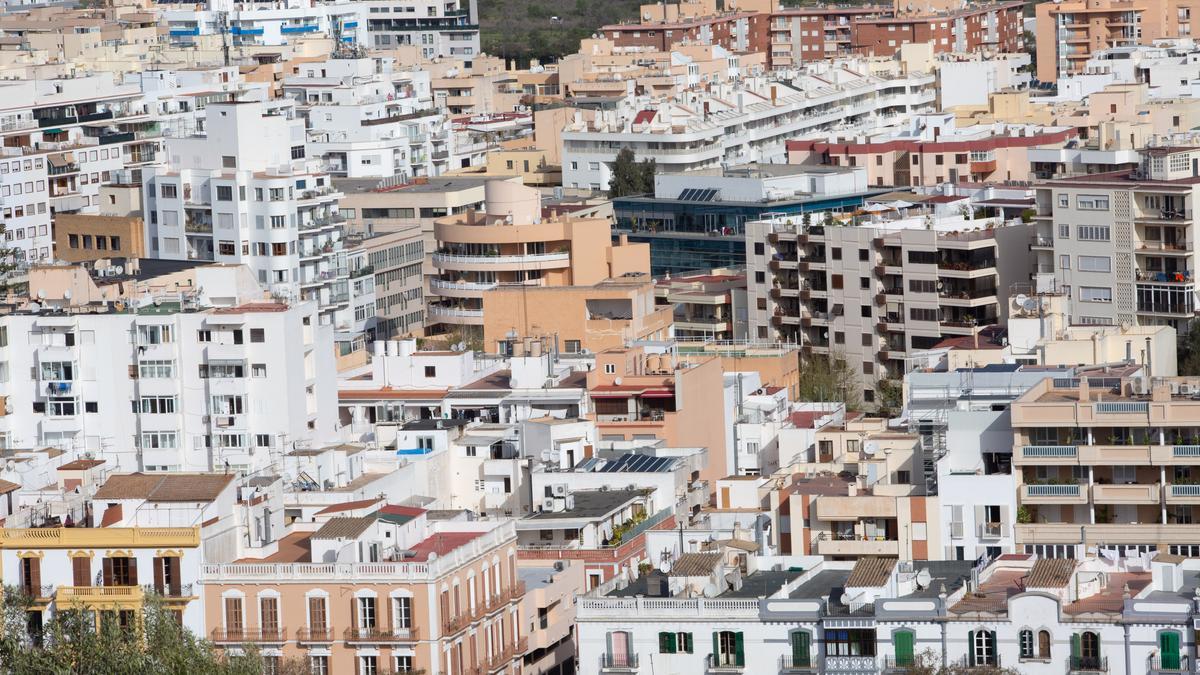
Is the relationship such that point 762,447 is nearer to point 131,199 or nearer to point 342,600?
point 342,600

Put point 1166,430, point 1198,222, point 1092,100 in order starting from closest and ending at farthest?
point 1166,430 → point 1198,222 → point 1092,100

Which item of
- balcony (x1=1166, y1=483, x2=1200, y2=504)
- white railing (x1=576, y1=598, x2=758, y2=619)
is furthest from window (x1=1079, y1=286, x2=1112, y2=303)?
white railing (x1=576, y1=598, x2=758, y2=619)

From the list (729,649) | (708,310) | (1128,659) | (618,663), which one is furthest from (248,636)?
(708,310)

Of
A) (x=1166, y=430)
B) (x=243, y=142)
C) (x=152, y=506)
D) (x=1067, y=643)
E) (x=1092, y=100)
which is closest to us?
(x=1067, y=643)

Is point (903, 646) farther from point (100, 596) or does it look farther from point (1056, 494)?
point (100, 596)

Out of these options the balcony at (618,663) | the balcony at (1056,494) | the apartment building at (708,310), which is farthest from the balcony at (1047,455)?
the apartment building at (708,310)

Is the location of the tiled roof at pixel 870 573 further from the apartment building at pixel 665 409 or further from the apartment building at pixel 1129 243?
the apartment building at pixel 1129 243

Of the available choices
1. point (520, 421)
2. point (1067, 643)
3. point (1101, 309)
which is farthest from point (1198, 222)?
point (1067, 643)
